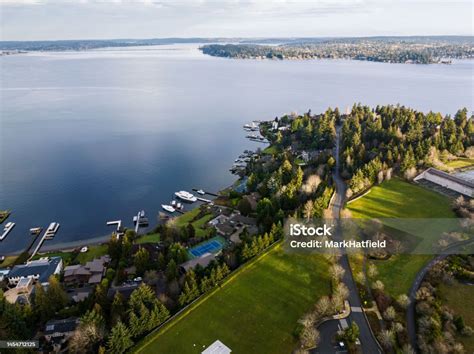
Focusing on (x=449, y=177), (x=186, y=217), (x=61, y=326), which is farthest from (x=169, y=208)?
(x=449, y=177)

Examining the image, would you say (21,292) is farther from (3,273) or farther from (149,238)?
(149,238)

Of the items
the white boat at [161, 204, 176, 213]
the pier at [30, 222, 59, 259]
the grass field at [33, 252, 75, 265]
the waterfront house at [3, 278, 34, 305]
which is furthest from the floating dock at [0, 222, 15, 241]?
the white boat at [161, 204, 176, 213]

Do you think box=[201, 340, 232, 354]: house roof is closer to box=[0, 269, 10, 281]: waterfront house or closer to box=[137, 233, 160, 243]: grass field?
box=[137, 233, 160, 243]: grass field

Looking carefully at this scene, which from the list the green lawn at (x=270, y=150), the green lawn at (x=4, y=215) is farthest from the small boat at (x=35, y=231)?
the green lawn at (x=270, y=150)

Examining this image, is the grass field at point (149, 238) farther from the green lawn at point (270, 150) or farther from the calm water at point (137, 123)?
the green lawn at point (270, 150)

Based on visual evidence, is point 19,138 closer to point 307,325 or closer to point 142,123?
point 142,123

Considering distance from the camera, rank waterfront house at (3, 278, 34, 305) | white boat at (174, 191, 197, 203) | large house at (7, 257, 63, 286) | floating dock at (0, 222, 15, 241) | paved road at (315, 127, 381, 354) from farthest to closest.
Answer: white boat at (174, 191, 197, 203), floating dock at (0, 222, 15, 241), large house at (7, 257, 63, 286), waterfront house at (3, 278, 34, 305), paved road at (315, 127, 381, 354)
